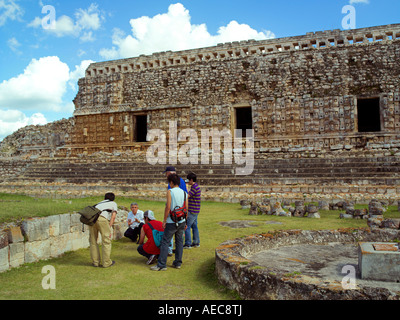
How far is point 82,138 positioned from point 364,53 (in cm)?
1974

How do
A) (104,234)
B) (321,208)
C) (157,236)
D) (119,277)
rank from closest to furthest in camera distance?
(119,277) < (104,234) < (157,236) < (321,208)

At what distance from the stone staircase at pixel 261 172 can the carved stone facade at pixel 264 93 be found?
136 inches

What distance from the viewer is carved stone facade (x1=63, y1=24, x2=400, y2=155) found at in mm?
20516

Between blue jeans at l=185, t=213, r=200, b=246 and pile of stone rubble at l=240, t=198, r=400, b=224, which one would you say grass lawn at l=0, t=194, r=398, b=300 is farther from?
pile of stone rubble at l=240, t=198, r=400, b=224

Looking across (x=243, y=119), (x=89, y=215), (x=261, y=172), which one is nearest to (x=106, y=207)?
(x=89, y=215)

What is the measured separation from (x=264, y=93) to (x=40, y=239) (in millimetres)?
18737

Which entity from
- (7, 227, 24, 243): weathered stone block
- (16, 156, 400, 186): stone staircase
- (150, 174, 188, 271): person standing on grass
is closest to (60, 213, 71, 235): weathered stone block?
(7, 227, 24, 243): weathered stone block

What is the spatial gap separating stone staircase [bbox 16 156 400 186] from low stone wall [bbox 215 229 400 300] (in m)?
9.02

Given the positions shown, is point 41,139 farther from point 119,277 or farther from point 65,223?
point 119,277

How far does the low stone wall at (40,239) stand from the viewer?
5.39 metres

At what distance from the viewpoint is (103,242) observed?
571 cm

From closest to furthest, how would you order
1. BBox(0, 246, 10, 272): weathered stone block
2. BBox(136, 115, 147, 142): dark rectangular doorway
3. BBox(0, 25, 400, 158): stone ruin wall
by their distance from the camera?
1. BBox(0, 246, 10, 272): weathered stone block
2. BBox(0, 25, 400, 158): stone ruin wall
3. BBox(136, 115, 147, 142): dark rectangular doorway

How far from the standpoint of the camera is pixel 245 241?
5.68 meters
